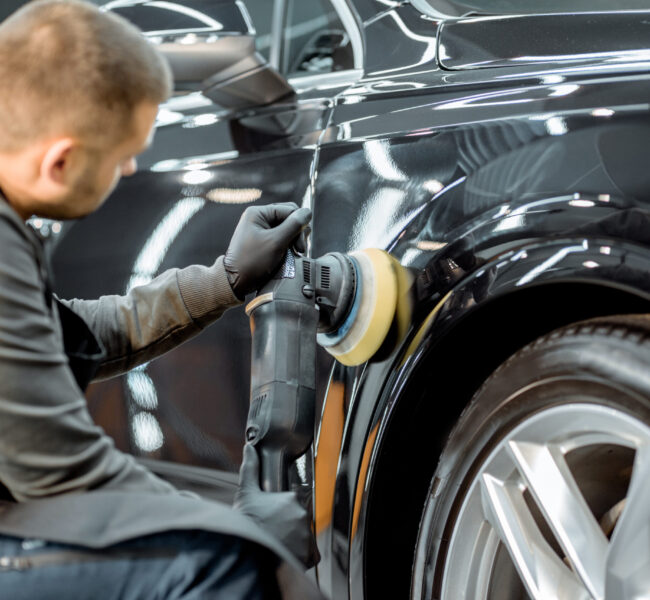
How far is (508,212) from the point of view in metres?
1.22

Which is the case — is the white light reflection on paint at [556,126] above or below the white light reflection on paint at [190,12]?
below

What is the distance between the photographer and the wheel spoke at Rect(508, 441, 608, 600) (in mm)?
1125

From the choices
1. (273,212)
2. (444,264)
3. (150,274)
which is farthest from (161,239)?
(444,264)

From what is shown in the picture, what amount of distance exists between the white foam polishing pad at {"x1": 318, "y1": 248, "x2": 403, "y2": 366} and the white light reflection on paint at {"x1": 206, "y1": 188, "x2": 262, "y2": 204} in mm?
280

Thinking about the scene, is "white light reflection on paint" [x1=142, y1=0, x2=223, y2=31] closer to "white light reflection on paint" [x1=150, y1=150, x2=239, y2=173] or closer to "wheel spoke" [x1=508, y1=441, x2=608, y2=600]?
"white light reflection on paint" [x1=150, y1=150, x2=239, y2=173]

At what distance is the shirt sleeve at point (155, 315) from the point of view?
1.53m

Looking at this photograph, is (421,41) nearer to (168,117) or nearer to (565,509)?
(168,117)

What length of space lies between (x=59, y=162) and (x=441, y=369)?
0.59 meters

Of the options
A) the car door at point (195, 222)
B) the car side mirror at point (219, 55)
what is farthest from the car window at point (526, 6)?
the car side mirror at point (219, 55)

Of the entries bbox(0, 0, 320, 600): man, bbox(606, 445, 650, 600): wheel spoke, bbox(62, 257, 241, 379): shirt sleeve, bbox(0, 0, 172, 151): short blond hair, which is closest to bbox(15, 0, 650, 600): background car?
bbox(606, 445, 650, 600): wheel spoke

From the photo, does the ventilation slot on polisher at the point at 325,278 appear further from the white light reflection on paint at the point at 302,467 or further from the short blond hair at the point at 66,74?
the short blond hair at the point at 66,74

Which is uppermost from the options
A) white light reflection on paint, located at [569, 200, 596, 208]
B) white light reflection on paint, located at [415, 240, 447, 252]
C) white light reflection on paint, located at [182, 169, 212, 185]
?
white light reflection on paint, located at [182, 169, 212, 185]

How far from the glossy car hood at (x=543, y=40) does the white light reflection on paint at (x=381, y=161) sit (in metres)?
0.17

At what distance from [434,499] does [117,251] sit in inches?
31.7
